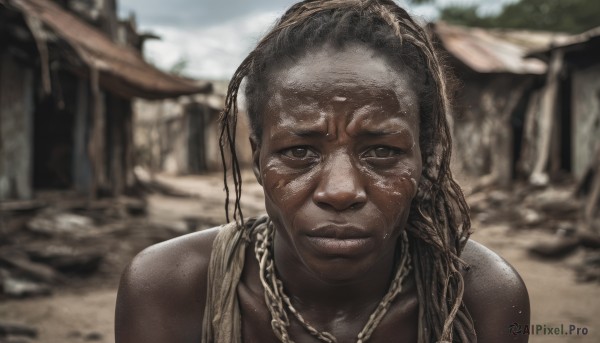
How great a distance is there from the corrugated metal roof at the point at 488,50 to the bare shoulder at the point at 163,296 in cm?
1104

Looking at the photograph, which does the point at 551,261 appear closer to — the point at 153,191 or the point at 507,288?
the point at 507,288

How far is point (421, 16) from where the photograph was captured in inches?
69.8

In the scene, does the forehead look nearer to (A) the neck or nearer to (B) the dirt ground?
(A) the neck

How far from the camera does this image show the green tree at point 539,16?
22.8 metres

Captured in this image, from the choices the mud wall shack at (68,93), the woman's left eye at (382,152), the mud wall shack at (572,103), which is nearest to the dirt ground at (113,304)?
the mud wall shack at (68,93)

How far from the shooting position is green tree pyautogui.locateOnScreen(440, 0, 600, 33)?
22836mm

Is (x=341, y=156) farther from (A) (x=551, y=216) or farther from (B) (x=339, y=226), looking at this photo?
(A) (x=551, y=216)

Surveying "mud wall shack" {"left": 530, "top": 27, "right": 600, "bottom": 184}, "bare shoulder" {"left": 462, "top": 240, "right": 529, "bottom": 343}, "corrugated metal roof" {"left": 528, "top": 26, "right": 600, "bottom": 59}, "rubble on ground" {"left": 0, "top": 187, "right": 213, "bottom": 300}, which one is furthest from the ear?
"mud wall shack" {"left": 530, "top": 27, "right": 600, "bottom": 184}

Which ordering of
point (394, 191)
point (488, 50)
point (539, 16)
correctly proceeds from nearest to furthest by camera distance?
point (394, 191), point (488, 50), point (539, 16)

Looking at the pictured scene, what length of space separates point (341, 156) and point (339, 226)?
0.61 ft

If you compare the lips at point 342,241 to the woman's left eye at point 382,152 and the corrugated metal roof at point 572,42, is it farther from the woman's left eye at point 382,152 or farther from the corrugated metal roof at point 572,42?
the corrugated metal roof at point 572,42

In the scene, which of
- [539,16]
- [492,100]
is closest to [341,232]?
[492,100]

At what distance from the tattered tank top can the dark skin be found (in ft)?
0.14

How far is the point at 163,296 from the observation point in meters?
1.67
